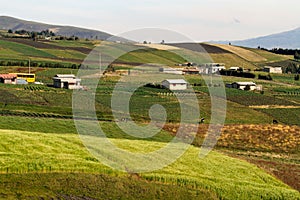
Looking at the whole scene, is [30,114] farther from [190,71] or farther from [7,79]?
[190,71]

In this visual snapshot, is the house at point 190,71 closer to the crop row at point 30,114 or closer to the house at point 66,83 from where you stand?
the house at point 66,83

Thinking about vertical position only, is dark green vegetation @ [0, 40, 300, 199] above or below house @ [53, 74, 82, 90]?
below

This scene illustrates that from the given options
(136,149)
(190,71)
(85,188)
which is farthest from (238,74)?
(85,188)

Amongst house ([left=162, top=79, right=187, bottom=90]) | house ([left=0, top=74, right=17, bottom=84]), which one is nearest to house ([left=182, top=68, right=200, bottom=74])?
house ([left=162, top=79, right=187, bottom=90])

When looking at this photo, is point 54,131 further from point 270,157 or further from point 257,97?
point 257,97

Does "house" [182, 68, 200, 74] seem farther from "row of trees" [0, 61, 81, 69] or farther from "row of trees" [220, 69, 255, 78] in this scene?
"row of trees" [0, 61, 81, 69]

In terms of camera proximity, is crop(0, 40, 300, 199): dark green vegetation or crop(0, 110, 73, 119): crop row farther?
crop(0, 110, 73, 119): crop row

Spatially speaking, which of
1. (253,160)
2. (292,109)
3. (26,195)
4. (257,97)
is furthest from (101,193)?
(257,97)

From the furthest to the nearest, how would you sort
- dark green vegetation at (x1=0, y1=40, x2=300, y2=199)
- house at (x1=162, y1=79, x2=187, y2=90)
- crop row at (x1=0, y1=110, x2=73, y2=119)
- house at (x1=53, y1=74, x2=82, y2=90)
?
house at (x1=162, y1=79, x2=187, y2=90), house at (x1=53, y1=74, x2=82, y2=90), crop row at (x1=0, y1=110, x2=73, y2=119), dark green vegetation at (x1=0, y1=40, x2=300, y2=199)

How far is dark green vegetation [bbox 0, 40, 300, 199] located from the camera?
1526 inches

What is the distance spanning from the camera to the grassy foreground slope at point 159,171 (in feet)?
135

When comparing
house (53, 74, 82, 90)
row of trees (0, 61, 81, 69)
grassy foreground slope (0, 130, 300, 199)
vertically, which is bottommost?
grassy foreground slope (0, 130, 300, 199)

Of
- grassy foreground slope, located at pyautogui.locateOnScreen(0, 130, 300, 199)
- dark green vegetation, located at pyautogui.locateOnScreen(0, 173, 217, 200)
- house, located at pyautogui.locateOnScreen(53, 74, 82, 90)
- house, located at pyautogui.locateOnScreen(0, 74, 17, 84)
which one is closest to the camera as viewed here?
dark green vegetation, located at pyautogui.locateOnScreen(0, 173, 217, 200)

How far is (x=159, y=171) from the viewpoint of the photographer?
45.5 metres
